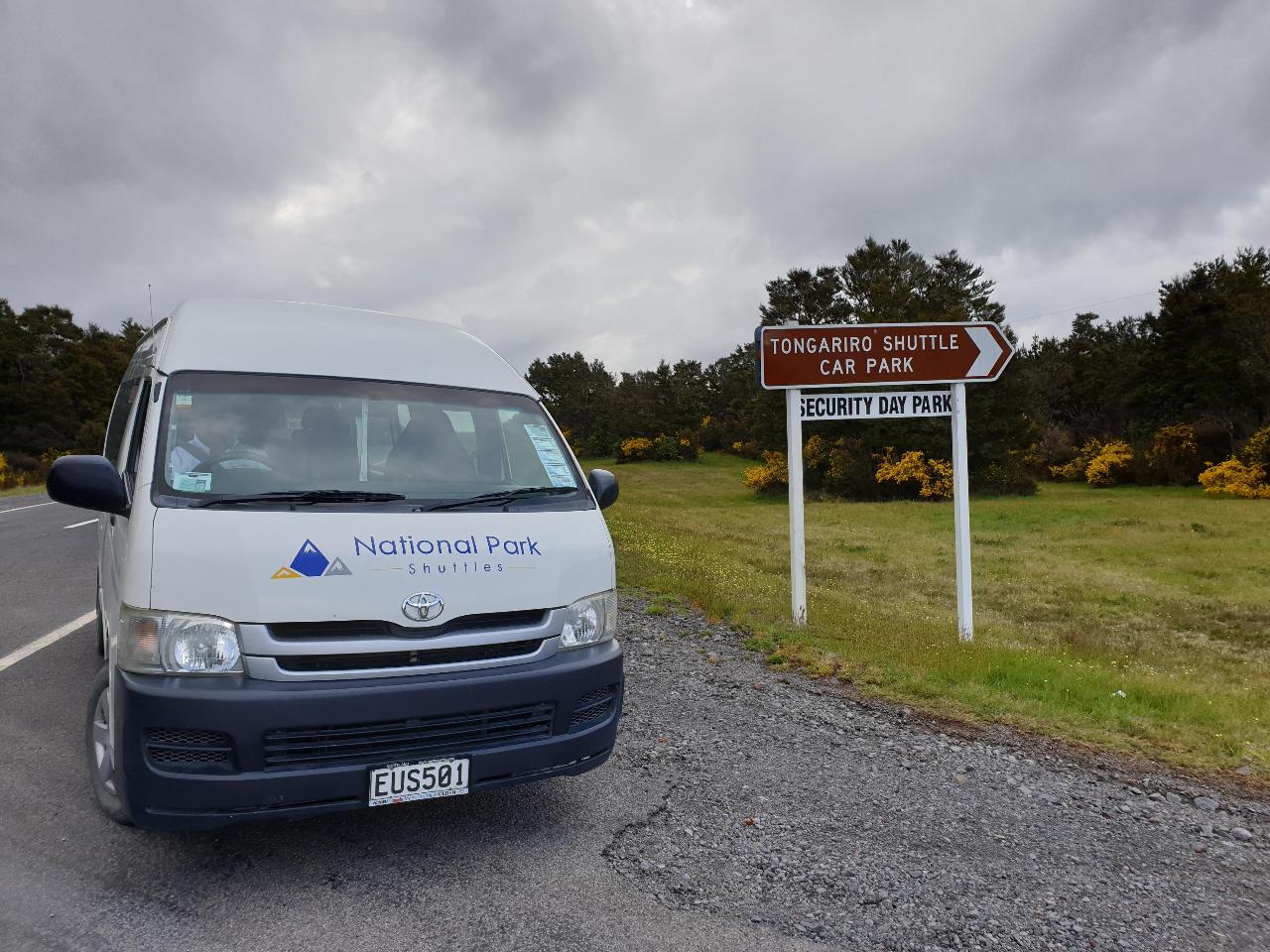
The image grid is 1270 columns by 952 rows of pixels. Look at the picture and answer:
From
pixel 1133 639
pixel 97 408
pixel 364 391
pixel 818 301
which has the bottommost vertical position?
pixel 1133 639

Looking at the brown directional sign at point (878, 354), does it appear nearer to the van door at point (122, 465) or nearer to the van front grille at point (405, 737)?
the van front grille at point (405, 737)

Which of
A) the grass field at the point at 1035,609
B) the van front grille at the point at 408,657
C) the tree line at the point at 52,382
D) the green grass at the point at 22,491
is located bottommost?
the grass field at the point at 1035,609

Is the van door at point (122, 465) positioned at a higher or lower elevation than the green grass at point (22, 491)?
higher

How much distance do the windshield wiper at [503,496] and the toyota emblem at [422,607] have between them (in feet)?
1.45

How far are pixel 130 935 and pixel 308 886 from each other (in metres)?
0.56

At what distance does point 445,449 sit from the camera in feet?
13.0

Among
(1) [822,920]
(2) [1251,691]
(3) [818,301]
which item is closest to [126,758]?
(1) [822,920]

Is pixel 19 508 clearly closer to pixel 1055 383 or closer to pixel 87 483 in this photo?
pixel 87 483

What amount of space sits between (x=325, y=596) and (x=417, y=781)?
0.76 metres

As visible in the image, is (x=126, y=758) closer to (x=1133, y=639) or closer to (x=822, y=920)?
(x=822, y=920)

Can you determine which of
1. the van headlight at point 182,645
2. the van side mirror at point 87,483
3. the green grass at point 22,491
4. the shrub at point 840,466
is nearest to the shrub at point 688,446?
the shrub at point 840,466

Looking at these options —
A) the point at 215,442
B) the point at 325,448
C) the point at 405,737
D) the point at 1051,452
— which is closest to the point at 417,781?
the point at 405,737

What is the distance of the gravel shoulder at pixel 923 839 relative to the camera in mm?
2914

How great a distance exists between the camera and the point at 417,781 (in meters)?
3.01
